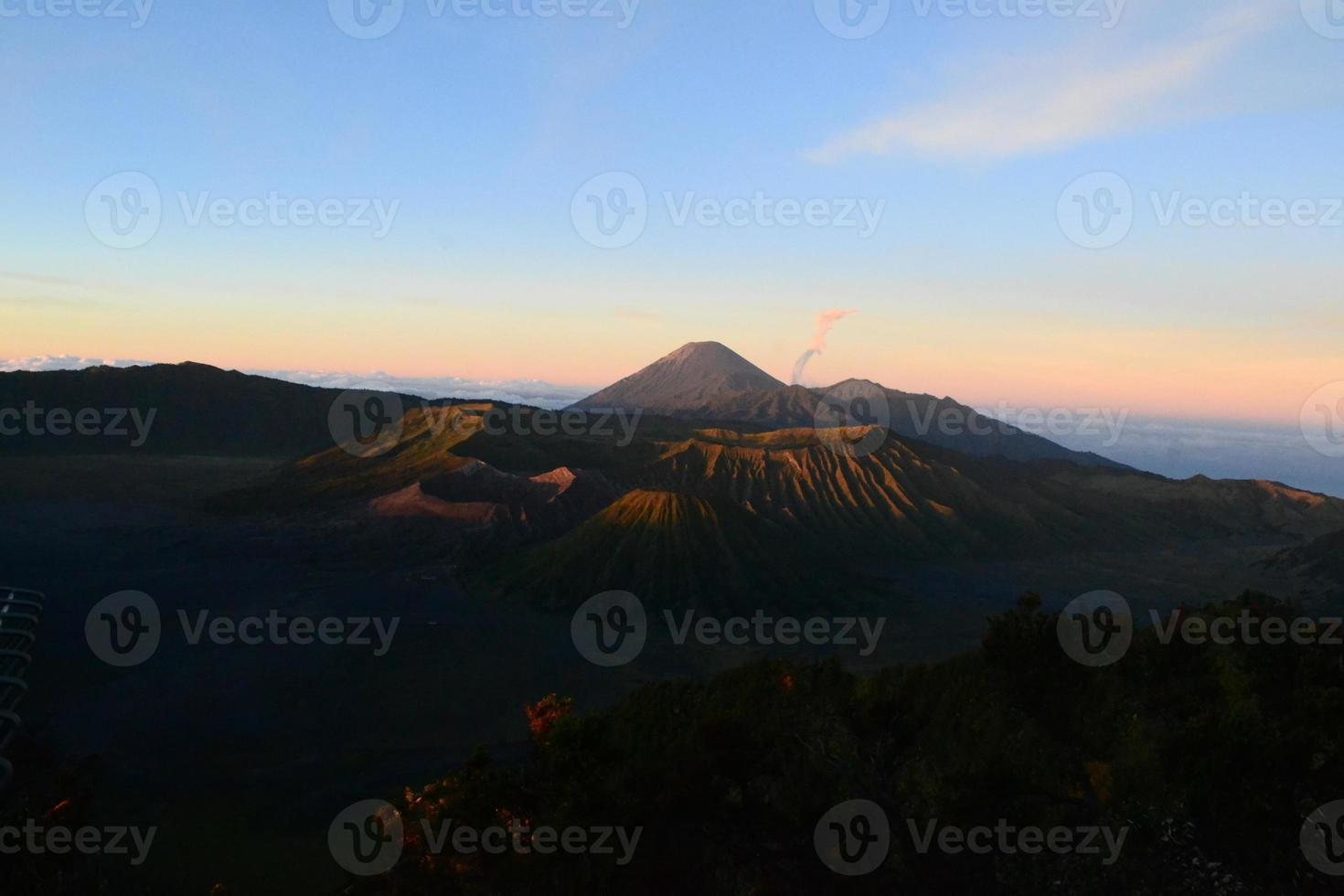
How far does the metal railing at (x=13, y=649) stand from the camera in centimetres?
725

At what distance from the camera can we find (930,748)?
1337 centimetres

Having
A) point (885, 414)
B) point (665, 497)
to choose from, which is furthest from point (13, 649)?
point (885, 414)

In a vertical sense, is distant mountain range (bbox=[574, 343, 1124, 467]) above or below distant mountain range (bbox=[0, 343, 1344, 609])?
above

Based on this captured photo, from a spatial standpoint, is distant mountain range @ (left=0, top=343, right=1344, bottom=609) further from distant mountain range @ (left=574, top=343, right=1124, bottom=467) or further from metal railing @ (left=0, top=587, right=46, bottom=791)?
metal railing @ (left=0, top=587, right=46, bottom=791)

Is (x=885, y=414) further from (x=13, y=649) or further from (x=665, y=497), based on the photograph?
(x=13, y=649)

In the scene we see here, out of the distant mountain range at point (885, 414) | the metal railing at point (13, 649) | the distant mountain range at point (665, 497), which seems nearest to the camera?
the metal railing at point (13, 649)

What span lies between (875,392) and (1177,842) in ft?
519

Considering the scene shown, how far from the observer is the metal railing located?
23.8 ft

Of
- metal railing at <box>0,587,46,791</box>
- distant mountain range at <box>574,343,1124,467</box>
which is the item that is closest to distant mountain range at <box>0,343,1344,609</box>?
distant mountain range at <box>574,343,1124,467</box>

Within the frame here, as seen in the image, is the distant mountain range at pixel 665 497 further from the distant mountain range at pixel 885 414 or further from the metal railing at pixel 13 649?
the metal railing at pixel 13 649

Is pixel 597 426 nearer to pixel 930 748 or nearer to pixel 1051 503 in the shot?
pixel 1051 503

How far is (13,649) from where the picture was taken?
307 inches

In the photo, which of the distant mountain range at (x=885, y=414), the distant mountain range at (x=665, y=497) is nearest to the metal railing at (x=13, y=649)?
the distant mountain range at (x=665, y=497)

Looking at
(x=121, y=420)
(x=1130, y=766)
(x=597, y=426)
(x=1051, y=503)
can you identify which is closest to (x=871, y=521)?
(x=1051, y=503)
